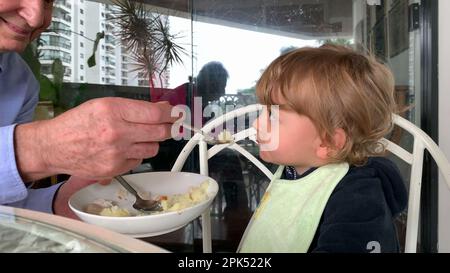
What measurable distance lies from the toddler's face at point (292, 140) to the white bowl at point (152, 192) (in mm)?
177

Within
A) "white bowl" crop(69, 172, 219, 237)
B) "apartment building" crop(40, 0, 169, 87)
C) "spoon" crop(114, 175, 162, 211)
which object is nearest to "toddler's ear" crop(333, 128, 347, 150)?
"white bowl" crop(69, 172, 219, 237)

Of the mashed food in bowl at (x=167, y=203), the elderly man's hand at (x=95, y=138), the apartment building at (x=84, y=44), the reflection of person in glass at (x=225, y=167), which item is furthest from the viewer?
the apartment building at (x=84, y=44)

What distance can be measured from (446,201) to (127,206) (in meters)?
1.33

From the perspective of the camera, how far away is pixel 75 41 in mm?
3043

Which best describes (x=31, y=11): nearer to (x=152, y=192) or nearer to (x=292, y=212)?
(x=152, y=192)

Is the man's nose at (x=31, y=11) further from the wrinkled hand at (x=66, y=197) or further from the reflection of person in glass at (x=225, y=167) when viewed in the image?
the reflection of person in glass at (x=225, y=167)

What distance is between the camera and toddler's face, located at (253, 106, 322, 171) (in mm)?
828

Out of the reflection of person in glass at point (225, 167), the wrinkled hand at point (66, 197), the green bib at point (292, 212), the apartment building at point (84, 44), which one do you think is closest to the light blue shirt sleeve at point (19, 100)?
the wrinkled hand at point (66, 197)

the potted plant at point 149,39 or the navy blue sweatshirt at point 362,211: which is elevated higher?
the potted plant at point 149,39

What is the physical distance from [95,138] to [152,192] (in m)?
0.31

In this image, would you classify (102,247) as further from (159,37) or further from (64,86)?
(64,86)

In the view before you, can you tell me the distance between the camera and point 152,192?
2.77ft

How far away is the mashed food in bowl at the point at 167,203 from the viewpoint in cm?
66

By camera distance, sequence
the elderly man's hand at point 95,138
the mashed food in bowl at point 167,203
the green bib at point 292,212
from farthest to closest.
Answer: the green bib at point 292,212
the mashed food in bowl at point 167,203
the elderly man's hand at point 95,138
